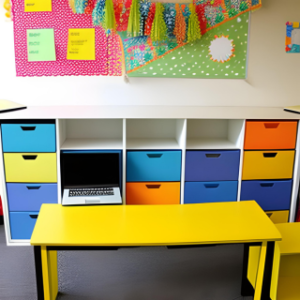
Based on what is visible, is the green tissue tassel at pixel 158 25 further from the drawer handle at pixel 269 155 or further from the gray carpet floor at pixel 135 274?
the gray carpet floor at pixel 135 274

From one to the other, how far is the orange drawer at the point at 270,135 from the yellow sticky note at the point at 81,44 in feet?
4.57

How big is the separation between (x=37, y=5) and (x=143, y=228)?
2.04 meters

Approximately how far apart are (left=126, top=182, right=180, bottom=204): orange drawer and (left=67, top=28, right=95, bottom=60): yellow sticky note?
1.13 m

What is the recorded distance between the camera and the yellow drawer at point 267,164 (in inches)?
108

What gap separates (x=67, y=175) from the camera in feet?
8.73

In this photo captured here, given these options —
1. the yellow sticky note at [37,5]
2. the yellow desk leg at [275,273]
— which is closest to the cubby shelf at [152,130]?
the yellow sticky note at [37,5]

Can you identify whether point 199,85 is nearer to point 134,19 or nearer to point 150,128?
point 150,128

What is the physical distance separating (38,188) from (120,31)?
1.40 meters

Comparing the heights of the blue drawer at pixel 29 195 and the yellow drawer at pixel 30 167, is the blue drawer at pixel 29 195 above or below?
below

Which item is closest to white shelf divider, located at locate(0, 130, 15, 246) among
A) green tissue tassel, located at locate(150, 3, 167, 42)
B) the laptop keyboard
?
the laptop keyboard

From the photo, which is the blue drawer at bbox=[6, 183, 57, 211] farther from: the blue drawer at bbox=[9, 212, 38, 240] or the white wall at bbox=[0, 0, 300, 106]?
the white wall at bbox=[0, 0, 300, 106]

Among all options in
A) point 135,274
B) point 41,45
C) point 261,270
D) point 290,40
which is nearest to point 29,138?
point 41,45

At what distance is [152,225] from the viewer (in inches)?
73.7

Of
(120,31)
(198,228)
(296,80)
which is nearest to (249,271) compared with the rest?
(198,228)
